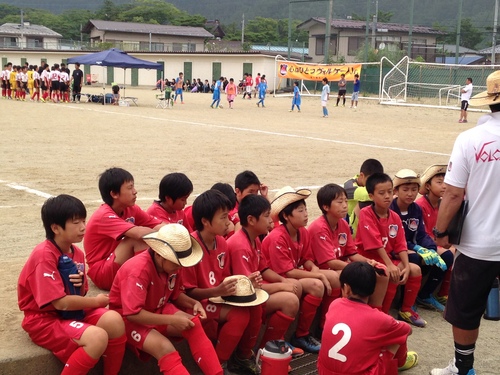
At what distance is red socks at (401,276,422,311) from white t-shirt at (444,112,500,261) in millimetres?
1584

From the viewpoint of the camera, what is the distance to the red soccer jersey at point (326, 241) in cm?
526

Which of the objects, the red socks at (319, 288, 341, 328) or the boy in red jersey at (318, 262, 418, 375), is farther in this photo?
the red socks at (319, 288, 341, 328)

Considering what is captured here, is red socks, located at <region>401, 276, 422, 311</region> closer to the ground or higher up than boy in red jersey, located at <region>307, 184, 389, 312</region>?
closer to the ground

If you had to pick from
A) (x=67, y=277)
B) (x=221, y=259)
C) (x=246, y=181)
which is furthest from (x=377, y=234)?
(x=67, y=277)

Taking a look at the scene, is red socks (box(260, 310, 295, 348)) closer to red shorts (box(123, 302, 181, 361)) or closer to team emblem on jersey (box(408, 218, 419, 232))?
red shorts (box(123, 302, 181, 361))

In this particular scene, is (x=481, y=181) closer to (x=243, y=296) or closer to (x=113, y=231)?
(x=243, y=296)

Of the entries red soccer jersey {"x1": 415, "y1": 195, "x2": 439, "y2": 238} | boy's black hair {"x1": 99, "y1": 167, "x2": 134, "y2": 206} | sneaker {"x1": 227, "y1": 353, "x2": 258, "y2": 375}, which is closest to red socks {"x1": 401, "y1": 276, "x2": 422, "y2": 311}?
red soccer jersey {"x1": 415, "y1": 195, "x2": 439, "y2": 238}

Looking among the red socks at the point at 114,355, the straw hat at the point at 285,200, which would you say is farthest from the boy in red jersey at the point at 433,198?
the red socks at the point at 114,355

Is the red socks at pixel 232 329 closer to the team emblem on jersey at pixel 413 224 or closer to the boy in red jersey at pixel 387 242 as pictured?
the boy in red jersey at pixel 387 242

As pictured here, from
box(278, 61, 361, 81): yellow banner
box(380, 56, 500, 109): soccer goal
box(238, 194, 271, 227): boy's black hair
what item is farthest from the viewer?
box(278, 61, 361, 81): yellow banner

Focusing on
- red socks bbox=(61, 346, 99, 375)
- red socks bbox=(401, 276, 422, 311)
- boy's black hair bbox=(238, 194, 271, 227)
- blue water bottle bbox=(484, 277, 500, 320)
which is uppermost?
boy's black hair bbox=(238, 194, 271, 227)

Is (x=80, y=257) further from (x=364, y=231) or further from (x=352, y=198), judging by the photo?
(x=352, y=198)

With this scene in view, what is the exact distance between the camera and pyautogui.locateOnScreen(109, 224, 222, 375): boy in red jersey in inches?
155

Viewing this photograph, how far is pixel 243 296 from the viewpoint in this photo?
172 inches
